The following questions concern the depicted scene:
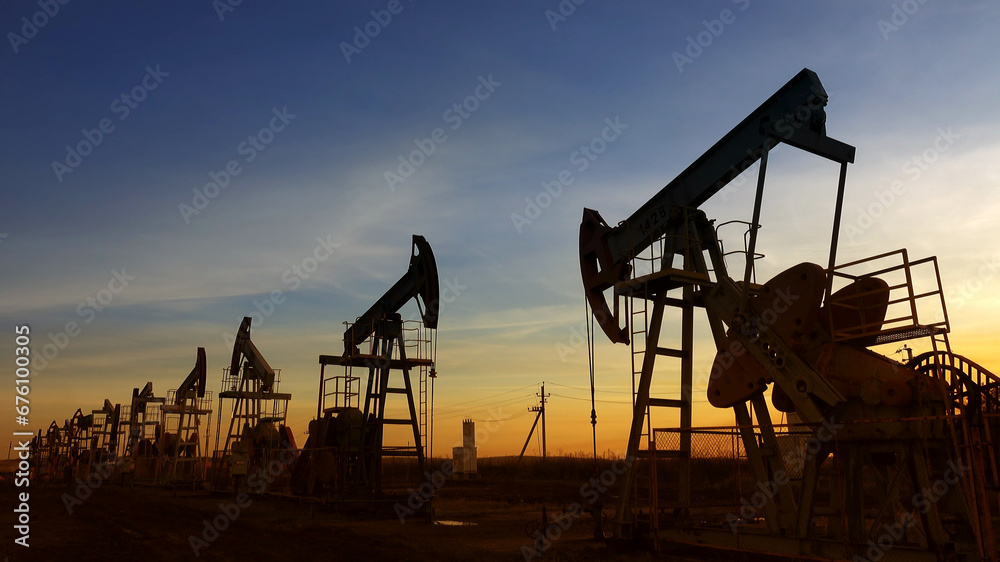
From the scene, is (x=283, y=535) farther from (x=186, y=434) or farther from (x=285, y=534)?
(x=186, y=434)

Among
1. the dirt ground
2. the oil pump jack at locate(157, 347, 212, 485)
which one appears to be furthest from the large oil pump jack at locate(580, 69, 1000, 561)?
the oil pump jack at locate(157, 347, 212, 485)

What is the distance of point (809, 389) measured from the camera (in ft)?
26.6

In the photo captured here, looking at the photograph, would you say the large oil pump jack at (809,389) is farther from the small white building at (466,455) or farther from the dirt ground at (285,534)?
the small white building at (466,455)

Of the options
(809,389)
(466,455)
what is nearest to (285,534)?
(809,389)

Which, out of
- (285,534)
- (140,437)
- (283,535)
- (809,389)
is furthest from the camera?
(140,437)

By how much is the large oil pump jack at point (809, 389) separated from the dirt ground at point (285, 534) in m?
1.87

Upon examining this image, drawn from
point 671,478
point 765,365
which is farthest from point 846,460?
point 671,478

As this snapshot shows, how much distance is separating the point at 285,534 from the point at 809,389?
8.76 meters

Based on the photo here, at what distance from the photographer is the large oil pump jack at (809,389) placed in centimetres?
740

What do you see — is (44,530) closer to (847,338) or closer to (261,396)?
(261,396)

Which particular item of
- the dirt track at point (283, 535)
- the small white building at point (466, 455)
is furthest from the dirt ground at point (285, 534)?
the small white building at point (466, 455)

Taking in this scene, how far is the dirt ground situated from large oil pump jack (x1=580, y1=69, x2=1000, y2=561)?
6.15ft

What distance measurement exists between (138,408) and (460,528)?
23.5m

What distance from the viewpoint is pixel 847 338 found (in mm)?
8141
